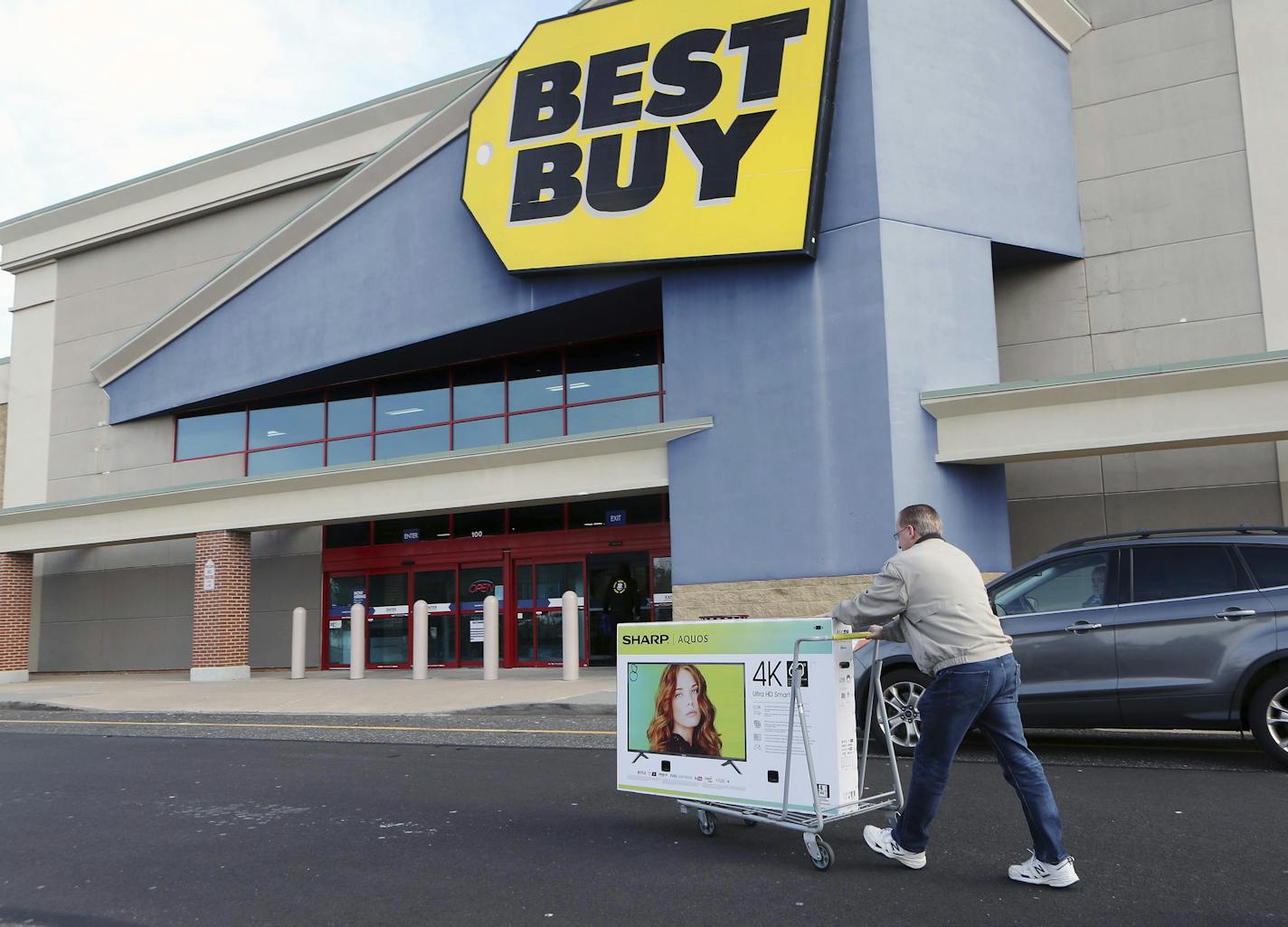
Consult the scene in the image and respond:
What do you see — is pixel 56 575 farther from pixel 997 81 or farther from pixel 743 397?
pixel 997 81

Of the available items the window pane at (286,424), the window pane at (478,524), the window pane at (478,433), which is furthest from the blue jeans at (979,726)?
the window pane at (286,424)

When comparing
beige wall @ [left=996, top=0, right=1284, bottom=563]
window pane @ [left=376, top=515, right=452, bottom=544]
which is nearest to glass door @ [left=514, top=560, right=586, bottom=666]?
window pane @ [left=376, top=515, right=452, bottom=544]

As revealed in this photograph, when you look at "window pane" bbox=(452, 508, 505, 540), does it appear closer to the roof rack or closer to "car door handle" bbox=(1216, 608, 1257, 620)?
the roof rack

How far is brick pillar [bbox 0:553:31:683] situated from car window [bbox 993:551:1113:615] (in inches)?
924

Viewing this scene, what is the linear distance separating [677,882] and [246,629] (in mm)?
18814

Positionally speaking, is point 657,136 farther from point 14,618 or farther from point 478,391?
point 14,618

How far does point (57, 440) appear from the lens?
2736 cm

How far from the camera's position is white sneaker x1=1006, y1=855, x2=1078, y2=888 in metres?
4.89

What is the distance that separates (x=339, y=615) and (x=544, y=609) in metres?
5.21

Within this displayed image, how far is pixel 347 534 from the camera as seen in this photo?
919 inches

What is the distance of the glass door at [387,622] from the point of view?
22.8 meters

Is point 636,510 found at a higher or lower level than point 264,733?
higher

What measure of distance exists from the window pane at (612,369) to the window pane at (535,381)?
31 centimetres

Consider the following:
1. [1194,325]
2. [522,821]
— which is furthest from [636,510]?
[522,821]
